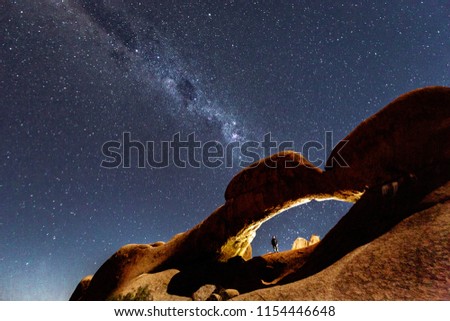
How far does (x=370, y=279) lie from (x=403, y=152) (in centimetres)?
642

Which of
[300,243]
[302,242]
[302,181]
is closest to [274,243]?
[300,243]

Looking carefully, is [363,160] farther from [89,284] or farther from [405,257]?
[89,284]

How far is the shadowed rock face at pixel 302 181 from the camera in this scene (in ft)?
39.1

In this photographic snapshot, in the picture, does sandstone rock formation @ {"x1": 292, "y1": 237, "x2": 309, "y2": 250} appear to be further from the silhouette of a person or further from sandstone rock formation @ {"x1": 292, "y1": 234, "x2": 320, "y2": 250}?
the silhouette of a person

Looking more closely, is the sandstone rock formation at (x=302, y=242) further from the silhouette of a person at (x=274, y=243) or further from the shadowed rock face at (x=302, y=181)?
the shadowed rock face at (x=302, y=181)

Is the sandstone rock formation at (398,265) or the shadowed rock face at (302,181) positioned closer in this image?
the sandstone rock formation at (398,265)

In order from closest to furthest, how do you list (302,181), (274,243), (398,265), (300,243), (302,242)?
(398,265)
(302,181)
(274,243)
(300,243)
(302,242)

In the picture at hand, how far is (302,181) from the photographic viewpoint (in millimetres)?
15688

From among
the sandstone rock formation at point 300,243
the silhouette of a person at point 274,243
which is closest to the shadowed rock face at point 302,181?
the silhouette of a person at point 274,243

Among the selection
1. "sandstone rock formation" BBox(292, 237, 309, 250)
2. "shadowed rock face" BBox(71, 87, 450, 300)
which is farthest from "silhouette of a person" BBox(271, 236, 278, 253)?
"shadowed rock face" BBox(71, 87, 450, 300)

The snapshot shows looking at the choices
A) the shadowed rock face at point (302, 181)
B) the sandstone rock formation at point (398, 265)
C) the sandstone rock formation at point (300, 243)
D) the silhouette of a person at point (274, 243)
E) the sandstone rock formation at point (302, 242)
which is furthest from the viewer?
the sandstone rock formation at point (300, 243)

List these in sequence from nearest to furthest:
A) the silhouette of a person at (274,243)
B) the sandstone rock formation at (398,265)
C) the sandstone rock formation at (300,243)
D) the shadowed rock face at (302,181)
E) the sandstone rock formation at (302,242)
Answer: the sandstone rock formation at (398,265) → the shadowed rock face at (302,181) → the silhouette of a person at (274,243) → the sandstone rock formation at (302,242) → the sandstone rock formation at (300,243)

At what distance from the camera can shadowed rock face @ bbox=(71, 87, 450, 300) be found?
11922mm

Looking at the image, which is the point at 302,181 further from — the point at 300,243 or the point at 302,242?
the point at 302,242
